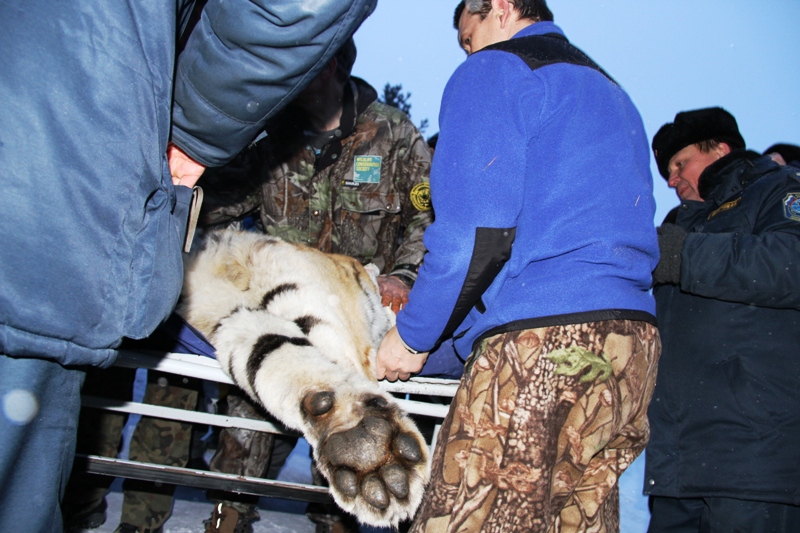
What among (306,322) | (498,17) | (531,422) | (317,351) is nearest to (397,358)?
(317,351)

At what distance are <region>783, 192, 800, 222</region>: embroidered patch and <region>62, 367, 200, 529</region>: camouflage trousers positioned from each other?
10.4 feet

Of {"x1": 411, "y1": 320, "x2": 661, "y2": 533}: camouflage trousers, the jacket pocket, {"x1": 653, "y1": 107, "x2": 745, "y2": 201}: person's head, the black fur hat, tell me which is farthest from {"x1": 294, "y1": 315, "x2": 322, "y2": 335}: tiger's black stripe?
the black fur hat

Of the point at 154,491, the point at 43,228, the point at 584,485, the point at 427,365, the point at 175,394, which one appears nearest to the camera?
the point at 43,228

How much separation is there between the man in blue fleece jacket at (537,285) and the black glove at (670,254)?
0.89 meters

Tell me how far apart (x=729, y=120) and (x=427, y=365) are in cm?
227

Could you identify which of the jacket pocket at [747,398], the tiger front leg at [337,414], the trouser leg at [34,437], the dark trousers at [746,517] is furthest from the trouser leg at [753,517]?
the trouser leg at [34,437]

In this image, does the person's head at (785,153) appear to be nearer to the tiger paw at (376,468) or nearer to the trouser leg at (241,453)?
the tiger paw at (376,468)

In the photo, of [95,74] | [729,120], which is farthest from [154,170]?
[729,120]

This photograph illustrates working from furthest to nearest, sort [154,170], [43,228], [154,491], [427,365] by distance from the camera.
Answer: [154,491]
[427,365]
[154,170]
[43,228]

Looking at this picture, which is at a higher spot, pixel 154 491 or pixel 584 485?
pixel 584 485

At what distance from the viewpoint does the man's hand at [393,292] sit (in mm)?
2572

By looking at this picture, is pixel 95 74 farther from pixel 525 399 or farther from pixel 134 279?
pixel 525 399

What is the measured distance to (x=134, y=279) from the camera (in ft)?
3.53

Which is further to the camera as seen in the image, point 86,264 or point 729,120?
point 729,120
